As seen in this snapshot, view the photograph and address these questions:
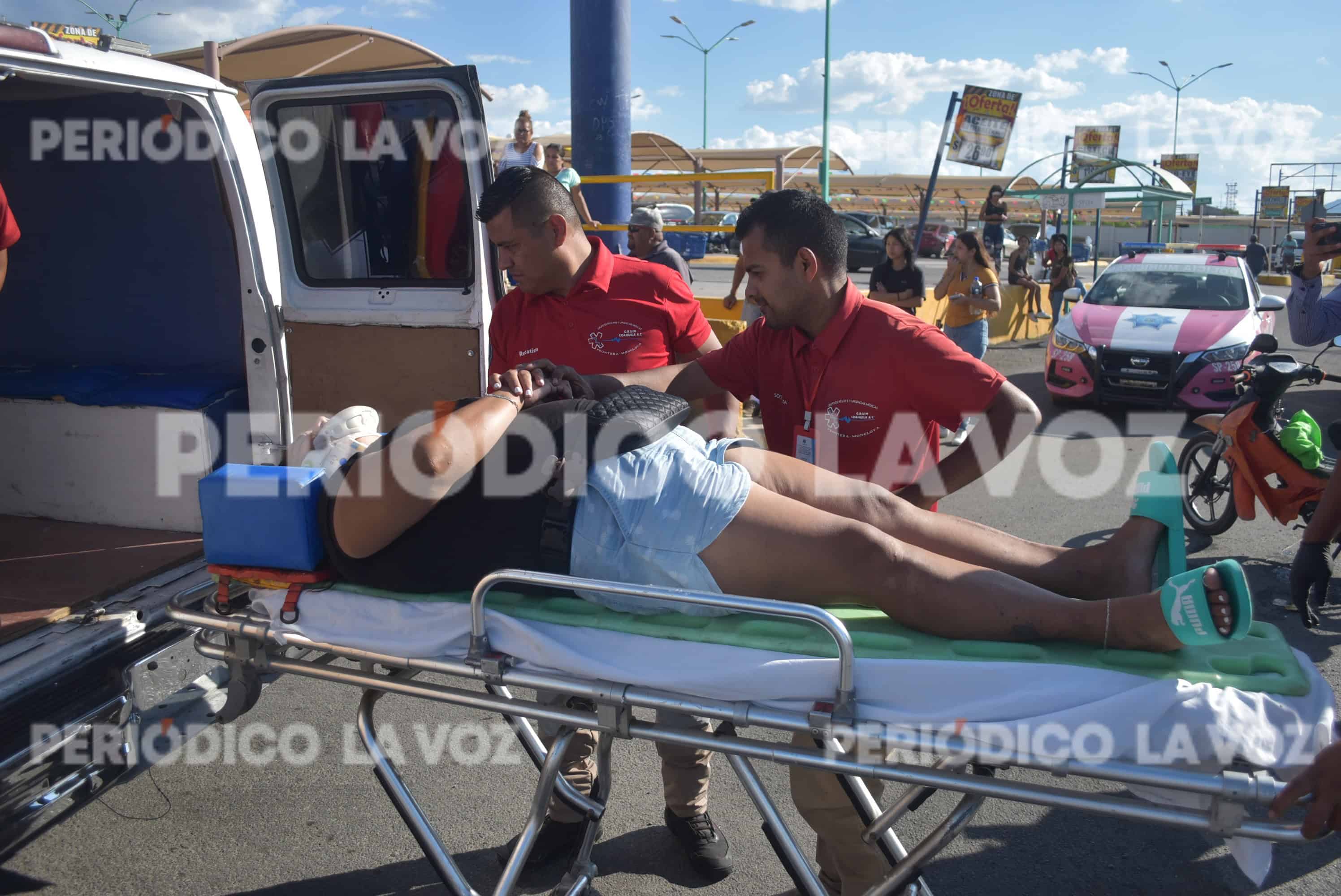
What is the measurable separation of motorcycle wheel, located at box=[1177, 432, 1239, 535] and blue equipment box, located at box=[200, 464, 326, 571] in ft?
16.5

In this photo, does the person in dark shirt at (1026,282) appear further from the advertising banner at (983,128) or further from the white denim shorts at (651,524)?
the white denim shorts at (651,524)

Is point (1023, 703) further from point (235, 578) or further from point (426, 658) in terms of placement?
point (235, 578)

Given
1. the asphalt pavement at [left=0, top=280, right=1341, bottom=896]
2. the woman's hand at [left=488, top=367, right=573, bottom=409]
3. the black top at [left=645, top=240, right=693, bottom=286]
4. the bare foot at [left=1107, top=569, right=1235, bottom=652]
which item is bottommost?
the asphalt pavement at [left=0, top=280, right=1341, bottom=896]

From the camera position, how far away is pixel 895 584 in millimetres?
2094

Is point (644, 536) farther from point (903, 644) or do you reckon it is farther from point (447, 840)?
point (447, 840)

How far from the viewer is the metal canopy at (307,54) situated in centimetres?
862

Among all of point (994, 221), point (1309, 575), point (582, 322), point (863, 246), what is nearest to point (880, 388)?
point (582, 322)

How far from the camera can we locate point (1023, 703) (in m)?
1.77

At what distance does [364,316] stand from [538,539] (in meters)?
2.05

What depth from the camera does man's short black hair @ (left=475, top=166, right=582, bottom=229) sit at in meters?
3.02

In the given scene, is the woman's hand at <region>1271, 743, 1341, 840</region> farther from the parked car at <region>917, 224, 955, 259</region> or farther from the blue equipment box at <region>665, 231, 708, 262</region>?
the parked car at <region>917, 224, 955, 259</region>

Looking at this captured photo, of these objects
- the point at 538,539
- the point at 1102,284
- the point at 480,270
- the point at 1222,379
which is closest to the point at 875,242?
the point at 1102,284

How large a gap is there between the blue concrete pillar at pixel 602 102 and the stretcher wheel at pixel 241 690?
642cm

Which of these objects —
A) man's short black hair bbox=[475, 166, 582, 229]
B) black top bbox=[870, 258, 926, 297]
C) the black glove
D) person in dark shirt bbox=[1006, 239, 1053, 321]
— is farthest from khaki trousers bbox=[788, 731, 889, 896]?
person in dark shirt bbox=[1006, 239, 1053, 321]
